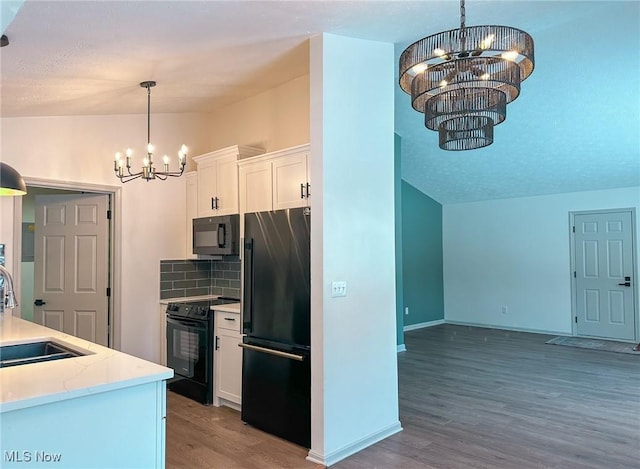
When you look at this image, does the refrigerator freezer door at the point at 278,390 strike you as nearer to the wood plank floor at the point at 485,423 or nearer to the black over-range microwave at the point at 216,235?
the wood plank floor at the point at 485,423

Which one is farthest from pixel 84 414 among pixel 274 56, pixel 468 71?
pixel 274 56

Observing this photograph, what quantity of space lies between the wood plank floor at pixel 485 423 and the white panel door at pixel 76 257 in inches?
47.3

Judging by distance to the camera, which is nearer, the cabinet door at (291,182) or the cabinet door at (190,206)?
the cabinet door at (291,182)

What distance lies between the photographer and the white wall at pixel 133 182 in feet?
13.7

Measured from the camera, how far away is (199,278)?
5156 millimetres

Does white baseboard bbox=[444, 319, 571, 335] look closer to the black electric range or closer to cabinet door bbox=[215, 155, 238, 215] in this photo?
the black electric range

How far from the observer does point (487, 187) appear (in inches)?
313

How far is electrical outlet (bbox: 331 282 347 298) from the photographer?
3.09m

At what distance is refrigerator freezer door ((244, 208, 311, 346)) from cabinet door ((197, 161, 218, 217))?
1.11 m

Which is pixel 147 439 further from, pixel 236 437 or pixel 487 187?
pixel 487 187

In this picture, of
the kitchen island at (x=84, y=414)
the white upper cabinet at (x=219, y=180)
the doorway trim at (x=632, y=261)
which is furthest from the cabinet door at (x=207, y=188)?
the doorway trim at (x=632, y=261)

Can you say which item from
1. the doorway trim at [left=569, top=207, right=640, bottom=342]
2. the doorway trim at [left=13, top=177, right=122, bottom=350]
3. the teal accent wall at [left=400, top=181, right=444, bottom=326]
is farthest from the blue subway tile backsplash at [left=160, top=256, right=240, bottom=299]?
the doorway trim at [left=569, top=207, right=640, bottom=342]

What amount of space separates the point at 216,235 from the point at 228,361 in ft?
4.00

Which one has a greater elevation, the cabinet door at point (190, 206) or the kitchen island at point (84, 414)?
the cabinet door at point (190, 206)
